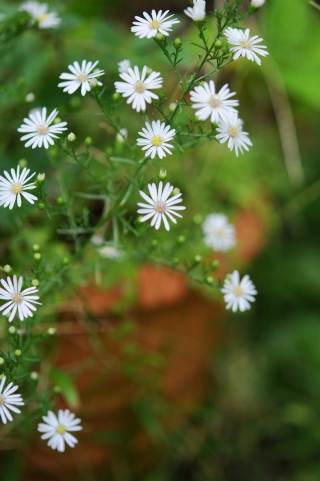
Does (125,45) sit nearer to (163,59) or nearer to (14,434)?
(163,59)

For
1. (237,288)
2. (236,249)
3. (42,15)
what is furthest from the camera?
(236,249)

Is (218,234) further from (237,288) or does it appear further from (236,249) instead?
(237,288)

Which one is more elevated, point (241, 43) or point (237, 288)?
point (241, 43)

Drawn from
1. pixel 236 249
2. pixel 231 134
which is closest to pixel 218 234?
pixel 236 249

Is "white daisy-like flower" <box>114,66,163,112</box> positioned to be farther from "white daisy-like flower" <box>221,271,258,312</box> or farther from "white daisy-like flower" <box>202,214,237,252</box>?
"white daisy-like flower" <box>202,214,237,252</box>

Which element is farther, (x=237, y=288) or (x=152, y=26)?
(x=237, y=288)

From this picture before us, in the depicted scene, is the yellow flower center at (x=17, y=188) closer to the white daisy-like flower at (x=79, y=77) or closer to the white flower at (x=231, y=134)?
the white daisy-like flower at (x=79, y=77)

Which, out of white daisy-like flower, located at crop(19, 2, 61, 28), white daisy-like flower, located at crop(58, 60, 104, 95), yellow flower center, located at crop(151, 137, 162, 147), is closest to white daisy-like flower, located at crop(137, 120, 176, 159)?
yellow flower center, located at crop(151, 137, 162, 147)
